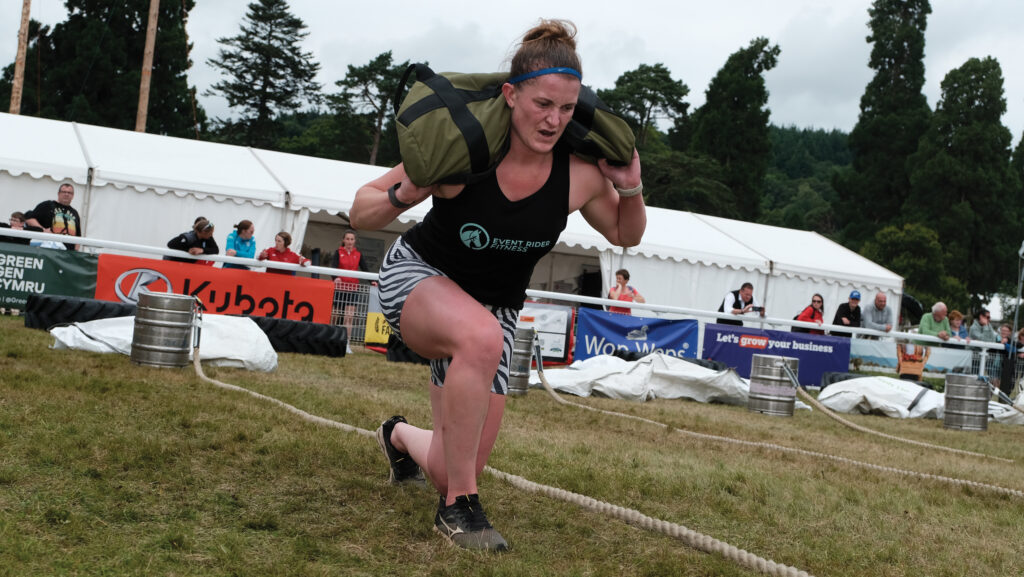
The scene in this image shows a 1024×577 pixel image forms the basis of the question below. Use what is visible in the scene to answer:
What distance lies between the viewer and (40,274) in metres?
11.2

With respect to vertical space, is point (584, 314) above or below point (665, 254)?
below

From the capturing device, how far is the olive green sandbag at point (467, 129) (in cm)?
282

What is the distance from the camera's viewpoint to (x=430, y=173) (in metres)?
2.82

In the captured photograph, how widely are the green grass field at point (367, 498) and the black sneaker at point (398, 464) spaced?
0.21 feet

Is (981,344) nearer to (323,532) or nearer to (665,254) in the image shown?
(665,254)

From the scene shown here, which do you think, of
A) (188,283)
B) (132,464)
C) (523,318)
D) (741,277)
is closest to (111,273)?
(188,283)

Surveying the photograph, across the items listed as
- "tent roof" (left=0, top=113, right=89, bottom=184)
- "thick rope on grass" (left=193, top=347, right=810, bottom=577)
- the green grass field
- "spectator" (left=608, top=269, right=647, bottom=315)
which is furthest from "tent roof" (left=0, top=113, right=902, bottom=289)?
"thick rope on grass" (left=193, top=347, right=810, bottom=577)

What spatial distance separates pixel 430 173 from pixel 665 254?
15.1m

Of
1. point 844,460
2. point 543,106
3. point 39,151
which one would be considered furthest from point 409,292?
point 39,151

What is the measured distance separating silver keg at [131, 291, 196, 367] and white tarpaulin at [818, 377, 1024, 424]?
738 cm

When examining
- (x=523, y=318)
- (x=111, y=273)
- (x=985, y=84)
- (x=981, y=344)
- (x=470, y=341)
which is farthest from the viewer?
(x=985, y=84)

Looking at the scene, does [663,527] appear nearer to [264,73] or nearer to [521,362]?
[521,362]

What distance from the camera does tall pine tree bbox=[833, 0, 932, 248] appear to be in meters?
56.1

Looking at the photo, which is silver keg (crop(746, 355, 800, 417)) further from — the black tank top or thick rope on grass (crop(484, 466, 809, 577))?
the black tank top
